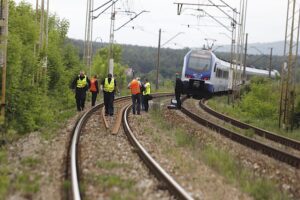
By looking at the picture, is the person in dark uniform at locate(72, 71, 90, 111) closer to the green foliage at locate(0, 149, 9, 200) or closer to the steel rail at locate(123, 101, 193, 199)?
the steel rail at locate(123, 101, 193, 199)

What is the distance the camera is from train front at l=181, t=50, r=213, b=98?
3566 cm

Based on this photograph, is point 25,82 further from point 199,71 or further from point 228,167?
point 199,71

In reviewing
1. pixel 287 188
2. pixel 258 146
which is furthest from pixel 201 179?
pixel 258 146

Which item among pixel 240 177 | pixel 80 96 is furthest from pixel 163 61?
pixel 240 177

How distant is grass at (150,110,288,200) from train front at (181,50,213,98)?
19.7 m

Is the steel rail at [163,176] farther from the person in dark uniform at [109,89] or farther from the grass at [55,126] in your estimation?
the person in dark uniform at [109,89]

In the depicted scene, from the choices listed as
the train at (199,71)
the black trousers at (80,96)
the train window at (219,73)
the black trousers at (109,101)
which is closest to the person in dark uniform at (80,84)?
the black trousers at (80,96)

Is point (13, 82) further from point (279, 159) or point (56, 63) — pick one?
point (56, 63)

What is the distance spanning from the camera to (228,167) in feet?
36.3

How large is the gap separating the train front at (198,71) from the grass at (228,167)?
19679 millimetres

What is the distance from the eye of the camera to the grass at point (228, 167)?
29.6 feet

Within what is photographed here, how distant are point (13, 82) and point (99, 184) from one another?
259 inches

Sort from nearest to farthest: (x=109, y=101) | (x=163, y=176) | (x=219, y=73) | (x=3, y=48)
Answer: (x=163, y=176), (x=3, y=48), (x=109, y=101), (x=219, y=73)

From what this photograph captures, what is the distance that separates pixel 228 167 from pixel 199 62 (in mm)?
25047
